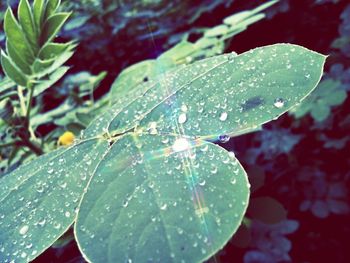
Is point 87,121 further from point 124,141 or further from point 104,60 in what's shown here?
point 104,60

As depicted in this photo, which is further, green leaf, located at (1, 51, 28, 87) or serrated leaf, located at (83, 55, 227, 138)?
green leaf, located at (1, 51, 28, 87)

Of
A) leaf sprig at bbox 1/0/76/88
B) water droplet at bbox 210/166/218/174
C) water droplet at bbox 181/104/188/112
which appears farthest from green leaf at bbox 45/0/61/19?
water droplet at bbox 210/166/218/174

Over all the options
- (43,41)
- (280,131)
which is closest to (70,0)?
(280,131)

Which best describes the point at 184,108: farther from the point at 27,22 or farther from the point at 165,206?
the point at 27,22

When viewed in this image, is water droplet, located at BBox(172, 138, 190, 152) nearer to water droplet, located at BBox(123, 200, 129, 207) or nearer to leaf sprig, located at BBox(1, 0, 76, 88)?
water droplet, located at BBox(123, 200, 129, 207)

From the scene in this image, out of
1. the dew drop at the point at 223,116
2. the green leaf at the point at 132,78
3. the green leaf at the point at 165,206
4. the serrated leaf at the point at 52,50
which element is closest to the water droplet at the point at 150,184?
the green leaf at the point at 165,206

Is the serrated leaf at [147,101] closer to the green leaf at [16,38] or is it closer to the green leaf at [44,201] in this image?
the green leaf at [44,201]
